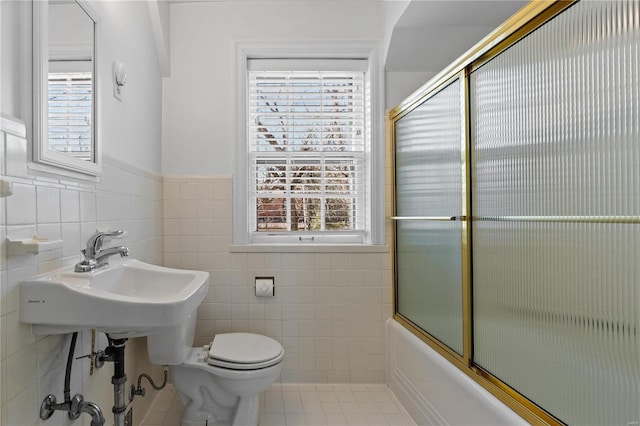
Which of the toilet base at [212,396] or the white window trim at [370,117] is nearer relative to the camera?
the toilet base at [212,396]

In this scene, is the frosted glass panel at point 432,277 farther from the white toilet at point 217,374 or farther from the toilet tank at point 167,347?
the toilet tank at point 167,347

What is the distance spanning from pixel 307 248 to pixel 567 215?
1529 millimetres

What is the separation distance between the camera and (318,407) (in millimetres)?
2018

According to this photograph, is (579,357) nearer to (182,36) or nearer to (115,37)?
(115,37)

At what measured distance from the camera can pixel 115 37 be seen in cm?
161

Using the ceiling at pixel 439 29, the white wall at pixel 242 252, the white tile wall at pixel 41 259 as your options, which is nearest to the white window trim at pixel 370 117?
the white wall at pixel 242 252

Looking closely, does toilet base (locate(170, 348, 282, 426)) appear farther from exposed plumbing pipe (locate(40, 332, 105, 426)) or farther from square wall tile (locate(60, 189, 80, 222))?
square wall tile (locate(60, 189, 80, 222))

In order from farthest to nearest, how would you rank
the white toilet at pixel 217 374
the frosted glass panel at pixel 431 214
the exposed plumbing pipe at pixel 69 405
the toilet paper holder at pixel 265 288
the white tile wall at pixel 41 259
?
the toilet paper holder at pixel 265 288 → the white toilet at pixel 217 374 → the frosted glass panel at pixel 431 214 → the exposed plumbing pipe at pixel 69 405 → the white tile wall at pixel 41 259

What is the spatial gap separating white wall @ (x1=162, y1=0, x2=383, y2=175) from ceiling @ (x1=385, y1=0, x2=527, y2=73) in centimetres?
37

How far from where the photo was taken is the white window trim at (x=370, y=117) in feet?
7.48

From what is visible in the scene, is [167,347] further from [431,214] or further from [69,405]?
[431,214]

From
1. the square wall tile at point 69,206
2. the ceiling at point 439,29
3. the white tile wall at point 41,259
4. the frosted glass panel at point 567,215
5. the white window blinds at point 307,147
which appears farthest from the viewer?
the white window blinds at point 307,147

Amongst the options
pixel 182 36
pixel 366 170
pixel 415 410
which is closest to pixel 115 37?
pixel 182 36

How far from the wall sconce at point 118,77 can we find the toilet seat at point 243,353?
1290 millimetres
